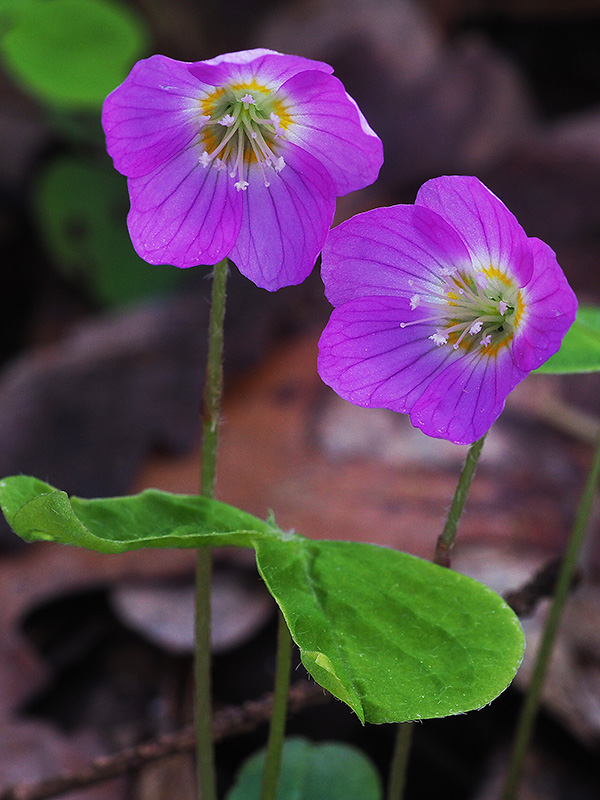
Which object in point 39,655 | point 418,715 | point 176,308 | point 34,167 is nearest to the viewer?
point 418,715

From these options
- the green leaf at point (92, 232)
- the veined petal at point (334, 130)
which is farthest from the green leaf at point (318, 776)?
the green leaf at point (92, 232)

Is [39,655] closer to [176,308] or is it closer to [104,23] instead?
[176,308]

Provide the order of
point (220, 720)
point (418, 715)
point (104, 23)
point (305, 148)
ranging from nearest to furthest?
point (418, 715), point (305, 148), point (220, 720), point (104, 23)

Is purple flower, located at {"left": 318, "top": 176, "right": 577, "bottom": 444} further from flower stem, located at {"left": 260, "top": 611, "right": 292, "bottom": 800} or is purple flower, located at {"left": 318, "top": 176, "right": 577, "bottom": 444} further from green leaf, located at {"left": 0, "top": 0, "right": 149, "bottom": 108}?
green leaf, located at {"left": 0, "top": 0, "right": 149, "bottom": 108}

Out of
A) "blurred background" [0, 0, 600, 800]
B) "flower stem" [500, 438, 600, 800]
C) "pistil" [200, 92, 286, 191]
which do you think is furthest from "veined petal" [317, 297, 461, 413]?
"blurred background" [0, 0, 600, 800]

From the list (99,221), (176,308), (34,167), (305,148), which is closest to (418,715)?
(305,148)

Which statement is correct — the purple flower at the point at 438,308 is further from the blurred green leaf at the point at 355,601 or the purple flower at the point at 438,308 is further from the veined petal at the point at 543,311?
the blurred green leaf at the point at 355,601
